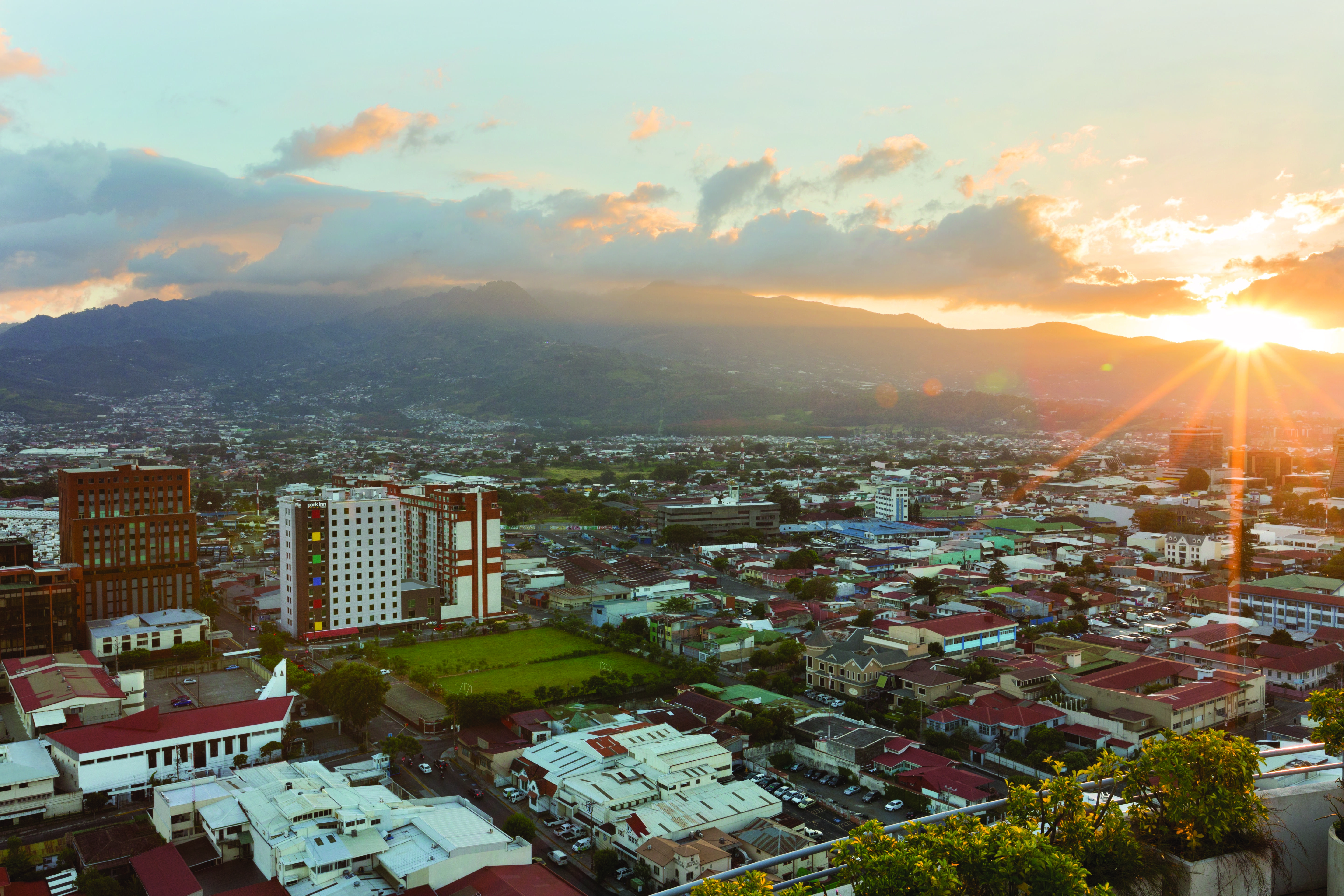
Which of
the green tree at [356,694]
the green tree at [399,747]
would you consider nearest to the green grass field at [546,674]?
the green tree at [356,694]

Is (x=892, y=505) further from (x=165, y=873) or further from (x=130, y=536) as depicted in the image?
(x=165, y=873)

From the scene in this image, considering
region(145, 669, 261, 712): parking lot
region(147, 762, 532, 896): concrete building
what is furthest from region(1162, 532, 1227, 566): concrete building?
region(145, 669, 261, 712): parking lot

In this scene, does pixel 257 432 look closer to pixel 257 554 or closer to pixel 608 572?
pixel 257 554

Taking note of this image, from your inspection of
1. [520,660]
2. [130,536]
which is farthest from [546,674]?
[130,536]

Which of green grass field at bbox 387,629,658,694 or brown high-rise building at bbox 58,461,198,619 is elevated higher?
brown high-rise building at bbox 58,461,198,619

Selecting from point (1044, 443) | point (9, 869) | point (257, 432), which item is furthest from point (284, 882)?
point (1044, 443)

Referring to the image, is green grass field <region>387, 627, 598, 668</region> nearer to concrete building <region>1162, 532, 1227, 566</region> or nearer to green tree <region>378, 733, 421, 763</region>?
green tree <region>378, 733, 421, 763</region>
